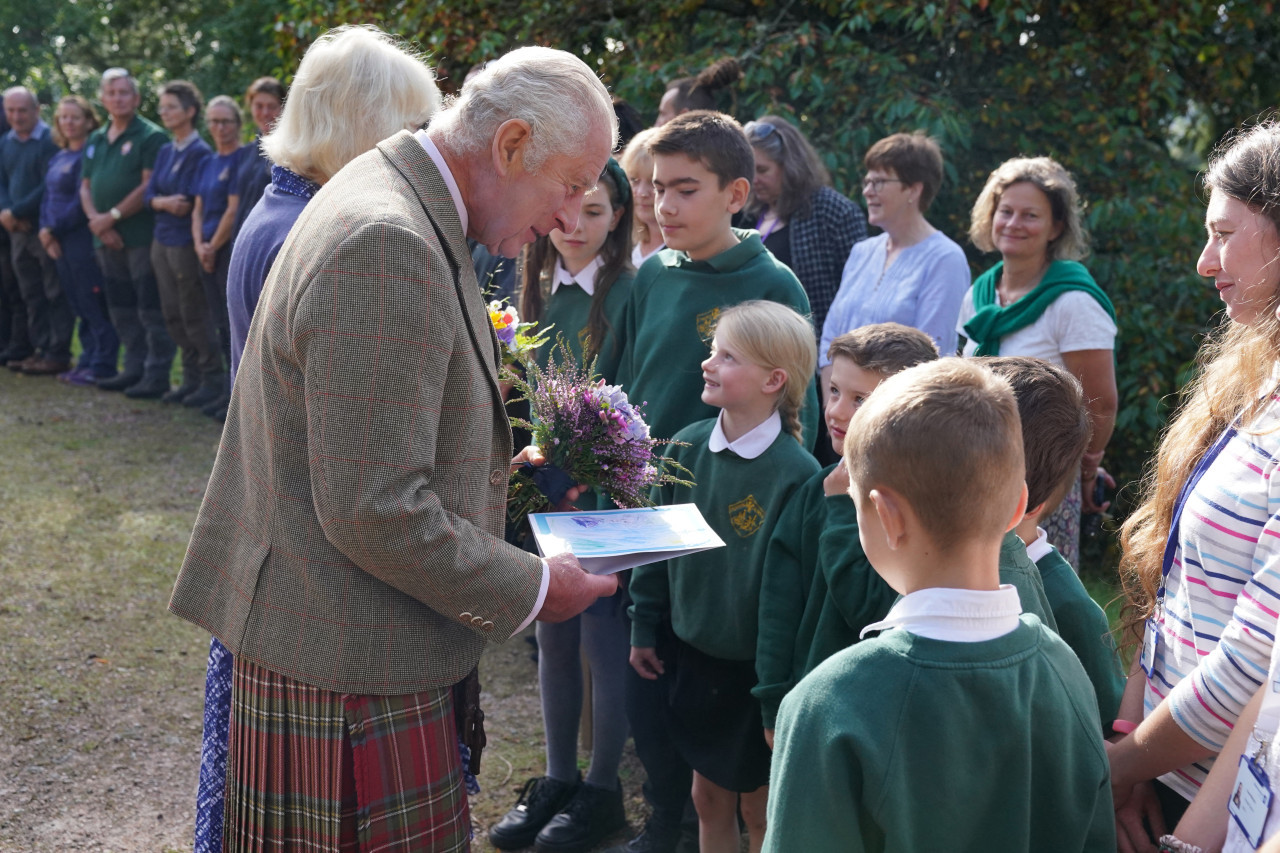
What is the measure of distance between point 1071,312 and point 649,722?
7.17ft

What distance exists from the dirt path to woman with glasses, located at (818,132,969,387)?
80.2 inches

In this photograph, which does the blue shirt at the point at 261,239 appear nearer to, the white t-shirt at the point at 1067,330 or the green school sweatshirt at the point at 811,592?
the green school sweatshirt at the point at 811,592

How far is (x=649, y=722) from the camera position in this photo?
325cm

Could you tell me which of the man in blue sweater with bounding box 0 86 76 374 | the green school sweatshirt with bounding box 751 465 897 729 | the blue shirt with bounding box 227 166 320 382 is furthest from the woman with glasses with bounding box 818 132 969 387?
the man in blue sweater with bounding box 0 86 76 374

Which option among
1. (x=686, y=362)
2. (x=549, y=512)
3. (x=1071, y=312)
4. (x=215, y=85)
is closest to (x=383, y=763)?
(x=549, y=512)

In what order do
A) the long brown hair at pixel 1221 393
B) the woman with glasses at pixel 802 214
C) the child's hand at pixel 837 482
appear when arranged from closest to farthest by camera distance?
the long brown hair at pixel 1221 393, the child's hand at pixel 837 482, the woman with glasses at pixel 802 214

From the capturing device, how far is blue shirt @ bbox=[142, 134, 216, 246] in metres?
8.55

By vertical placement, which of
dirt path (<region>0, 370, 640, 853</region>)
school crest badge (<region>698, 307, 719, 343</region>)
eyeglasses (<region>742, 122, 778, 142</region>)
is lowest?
dirt path (<region>0, 370, 640, 853</region>)

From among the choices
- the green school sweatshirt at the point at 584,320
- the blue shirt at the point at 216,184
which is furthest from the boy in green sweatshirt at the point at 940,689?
the blue shirt at the point at 216,184

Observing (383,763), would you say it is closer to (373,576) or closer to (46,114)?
(373,576)

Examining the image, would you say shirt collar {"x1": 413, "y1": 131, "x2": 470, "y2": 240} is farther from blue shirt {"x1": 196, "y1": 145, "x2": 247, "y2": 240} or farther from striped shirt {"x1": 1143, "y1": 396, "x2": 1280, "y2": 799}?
→ blue shirt {"x1": 196, "y1": 145, "x2": 247, "y2": 240}

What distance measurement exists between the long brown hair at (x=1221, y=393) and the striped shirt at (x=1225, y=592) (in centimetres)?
10

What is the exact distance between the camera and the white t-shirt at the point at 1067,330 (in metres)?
4.05

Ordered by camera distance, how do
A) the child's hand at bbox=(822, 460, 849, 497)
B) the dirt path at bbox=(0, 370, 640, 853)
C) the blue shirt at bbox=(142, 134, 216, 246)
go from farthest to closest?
the blue shirt at bbox=(142, 134, 216, 246) → the dirt path at bbox=(0, 370, 640, 853) → the child's hand at bbox=(822, 460, 849, 497)
